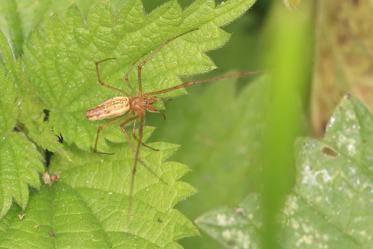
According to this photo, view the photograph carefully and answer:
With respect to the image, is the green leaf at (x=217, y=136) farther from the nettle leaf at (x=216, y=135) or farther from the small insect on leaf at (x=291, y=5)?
the small insect on leaf at (x=291, y=5)

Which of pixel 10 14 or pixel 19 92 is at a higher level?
pixel 10 14

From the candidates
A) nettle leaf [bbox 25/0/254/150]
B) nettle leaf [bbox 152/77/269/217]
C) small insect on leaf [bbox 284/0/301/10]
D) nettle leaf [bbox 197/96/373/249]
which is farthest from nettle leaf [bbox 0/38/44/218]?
small insect on leaf [bbox 284/0/301/10]

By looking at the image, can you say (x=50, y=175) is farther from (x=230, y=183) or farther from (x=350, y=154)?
(x=350, y=154)

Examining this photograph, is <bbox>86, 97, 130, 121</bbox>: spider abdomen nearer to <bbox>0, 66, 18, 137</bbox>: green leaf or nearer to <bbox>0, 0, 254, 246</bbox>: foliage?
<bbox>0, 0, 254, 246</bbox>: foliage

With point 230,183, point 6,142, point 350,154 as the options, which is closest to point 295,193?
point 350,154

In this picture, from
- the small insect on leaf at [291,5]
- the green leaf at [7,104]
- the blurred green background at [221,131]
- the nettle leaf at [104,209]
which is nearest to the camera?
the small insect on leaf at [291,5]

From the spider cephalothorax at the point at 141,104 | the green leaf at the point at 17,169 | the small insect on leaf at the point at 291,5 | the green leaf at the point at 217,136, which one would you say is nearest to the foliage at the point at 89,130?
the green leaf at the point at 17,169

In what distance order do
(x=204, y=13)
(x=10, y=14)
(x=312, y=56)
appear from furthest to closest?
(x=312, y=56) < (x=10, y=14) < (x=204, y=13)

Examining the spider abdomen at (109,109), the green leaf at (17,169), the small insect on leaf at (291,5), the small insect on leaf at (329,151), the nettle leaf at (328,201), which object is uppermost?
the small insect on leaf at (291,5)
